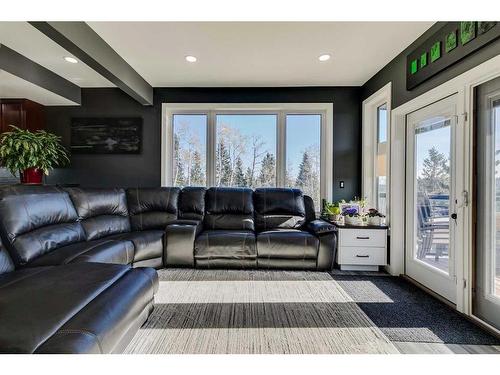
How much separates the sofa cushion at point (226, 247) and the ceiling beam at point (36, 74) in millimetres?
2952

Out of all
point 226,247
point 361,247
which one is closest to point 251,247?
point 226,247

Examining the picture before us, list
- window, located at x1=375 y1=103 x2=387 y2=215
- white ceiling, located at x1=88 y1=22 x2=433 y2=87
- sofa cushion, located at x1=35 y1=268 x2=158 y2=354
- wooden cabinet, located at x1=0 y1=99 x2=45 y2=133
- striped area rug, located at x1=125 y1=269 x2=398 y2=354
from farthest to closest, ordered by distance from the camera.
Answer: wooden cabinet, located at x1=0 y1=99 x2=45 y2=133 < window, located at x1=375 y1=103 x2=387 y2=215 < white ceiling, located at x1=88 y1=22 x2=433 y2=87 < striped area rug, located at x1=125 y1=269 x2=398 y2=354 < sofa cushion, located at x1=35 y1=268 x2=158 y2=354

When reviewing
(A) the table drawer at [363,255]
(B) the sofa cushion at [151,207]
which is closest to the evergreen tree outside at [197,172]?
(B) the sofa cushion at [151,207]

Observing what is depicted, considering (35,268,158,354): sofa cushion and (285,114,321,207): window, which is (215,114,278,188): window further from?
(35,268,158,354): sofa cushion

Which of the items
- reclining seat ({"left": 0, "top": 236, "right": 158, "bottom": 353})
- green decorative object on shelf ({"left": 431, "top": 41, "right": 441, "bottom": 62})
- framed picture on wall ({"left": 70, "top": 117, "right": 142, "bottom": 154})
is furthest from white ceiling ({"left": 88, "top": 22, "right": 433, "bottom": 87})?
reclining seat ({"left": 0, "top": 236, "right": 158, "bottom": 353})

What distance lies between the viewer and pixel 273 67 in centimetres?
359

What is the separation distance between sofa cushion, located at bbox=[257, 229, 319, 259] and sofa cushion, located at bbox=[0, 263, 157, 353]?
172cm

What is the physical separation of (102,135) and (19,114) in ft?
3.75

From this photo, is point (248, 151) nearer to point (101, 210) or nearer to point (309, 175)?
point (309, 175)

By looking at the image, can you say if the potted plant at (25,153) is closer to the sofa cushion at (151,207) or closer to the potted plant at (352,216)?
the sofa cushion at (151,207)

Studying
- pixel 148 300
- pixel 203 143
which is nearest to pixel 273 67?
pixel 203 143

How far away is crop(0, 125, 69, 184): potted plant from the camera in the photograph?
3.48 m

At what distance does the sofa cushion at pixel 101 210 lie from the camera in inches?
127
